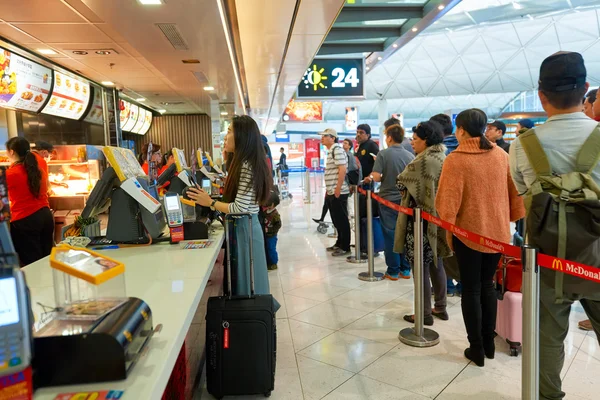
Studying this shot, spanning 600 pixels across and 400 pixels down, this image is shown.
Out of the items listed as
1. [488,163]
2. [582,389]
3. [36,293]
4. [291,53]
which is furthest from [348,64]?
[36,293]

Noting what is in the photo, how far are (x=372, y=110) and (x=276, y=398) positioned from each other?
42.4 metres

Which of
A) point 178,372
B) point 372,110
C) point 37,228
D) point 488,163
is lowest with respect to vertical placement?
point 178,372

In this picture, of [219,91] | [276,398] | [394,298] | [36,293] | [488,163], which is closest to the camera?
[36,293]

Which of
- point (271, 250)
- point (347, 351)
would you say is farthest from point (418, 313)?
point (271, 250)

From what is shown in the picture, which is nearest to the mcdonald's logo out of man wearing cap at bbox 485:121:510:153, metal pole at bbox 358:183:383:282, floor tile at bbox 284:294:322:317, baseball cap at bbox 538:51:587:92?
baseball cap at bbox 538:51:587:92

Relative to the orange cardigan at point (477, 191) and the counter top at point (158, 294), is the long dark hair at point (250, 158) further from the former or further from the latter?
the orange cardigan at point (477, 191)

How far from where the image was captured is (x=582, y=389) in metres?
2.51

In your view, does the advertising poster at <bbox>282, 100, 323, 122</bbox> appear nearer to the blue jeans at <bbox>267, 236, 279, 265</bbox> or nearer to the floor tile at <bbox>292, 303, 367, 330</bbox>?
the blue jeans at <bbox>267, 236, 279, 265</bbox>

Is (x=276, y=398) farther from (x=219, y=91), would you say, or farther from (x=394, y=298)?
(x=219, y=91)

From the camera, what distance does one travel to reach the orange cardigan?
2.73 meters

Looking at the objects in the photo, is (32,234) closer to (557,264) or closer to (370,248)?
(370,248)

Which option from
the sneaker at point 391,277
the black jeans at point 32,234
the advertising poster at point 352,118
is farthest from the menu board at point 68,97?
the advertising poster at point 352,118

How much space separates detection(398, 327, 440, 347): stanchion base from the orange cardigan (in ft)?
3.12

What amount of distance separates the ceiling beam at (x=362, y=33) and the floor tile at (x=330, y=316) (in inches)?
191
